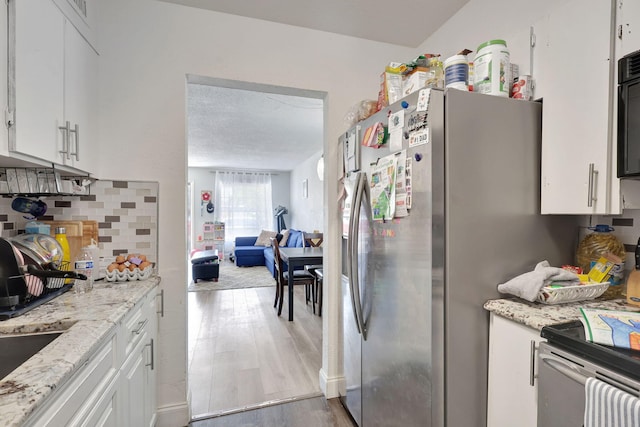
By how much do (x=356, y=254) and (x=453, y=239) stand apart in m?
0.52

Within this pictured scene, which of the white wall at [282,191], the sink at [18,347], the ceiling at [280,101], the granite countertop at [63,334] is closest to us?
the granite countertop at [63,334]

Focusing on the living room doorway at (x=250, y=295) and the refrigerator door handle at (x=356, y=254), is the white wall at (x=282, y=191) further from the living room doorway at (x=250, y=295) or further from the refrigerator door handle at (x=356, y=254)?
the refrigerator door handle at (x=356, y=254)

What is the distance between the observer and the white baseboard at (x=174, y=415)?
177 cm

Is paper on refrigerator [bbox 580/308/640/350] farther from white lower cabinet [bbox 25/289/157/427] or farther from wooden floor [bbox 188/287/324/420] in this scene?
wooden floor [bbox 188/287/324/420]

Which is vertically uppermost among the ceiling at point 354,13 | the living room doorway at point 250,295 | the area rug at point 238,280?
the ceiling at point 354,13

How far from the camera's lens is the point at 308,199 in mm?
6703

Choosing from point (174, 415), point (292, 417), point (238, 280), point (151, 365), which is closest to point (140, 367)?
point (151, 365)

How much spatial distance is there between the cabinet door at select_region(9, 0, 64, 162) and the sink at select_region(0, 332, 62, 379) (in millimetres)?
616

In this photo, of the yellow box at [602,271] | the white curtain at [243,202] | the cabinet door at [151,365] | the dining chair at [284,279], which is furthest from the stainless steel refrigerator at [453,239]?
the white curtain at [243,202]

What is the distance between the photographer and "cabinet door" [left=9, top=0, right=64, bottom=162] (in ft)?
3.42

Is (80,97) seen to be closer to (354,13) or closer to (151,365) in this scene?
(151,365)

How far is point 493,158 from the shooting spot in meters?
1.20

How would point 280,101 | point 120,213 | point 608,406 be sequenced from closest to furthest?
point 608,406
point 120,213
point 280,101

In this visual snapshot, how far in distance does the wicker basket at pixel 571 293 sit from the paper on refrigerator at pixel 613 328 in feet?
0.50
